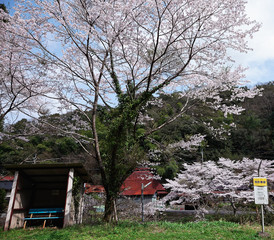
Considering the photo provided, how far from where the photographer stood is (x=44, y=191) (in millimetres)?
8227

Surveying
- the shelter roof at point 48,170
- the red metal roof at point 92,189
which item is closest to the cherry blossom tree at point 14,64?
the shelter roof at point 48,170

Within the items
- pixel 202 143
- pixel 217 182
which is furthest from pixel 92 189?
pixel 202 143

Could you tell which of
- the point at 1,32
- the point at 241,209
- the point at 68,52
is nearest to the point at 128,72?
the point at 68,52

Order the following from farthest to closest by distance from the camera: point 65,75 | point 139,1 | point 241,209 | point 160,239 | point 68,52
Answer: point 241,209 < point 65,75 < point 68,52 < point 139,1 < point 160,239

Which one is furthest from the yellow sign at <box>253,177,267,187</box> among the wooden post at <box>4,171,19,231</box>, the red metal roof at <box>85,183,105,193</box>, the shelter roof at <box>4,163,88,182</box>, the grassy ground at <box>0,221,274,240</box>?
the wooden post at <box>4,171,19,231</box>

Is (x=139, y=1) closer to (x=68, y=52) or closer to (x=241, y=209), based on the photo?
(x=68, y=52)

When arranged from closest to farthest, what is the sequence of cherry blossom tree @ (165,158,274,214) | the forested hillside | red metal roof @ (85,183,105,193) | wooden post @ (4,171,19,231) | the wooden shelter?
wooden post @ (4,171,19,231), the wooden shelter, cherry blossom tree @ (165,158,274,214), red metal roof @ (85,183,105,193), the forested hillside

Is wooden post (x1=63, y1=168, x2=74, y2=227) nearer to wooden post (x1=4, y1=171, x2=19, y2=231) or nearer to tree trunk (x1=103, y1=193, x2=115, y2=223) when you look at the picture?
tree trunk (x1=103, y1=193, x2=115, y2=223)

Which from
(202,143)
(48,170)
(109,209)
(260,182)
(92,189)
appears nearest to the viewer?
(260,182)

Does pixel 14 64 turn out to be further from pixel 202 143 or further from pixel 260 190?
pixel 202 143

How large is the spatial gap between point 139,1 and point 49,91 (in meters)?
4.13

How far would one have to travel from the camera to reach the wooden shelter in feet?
21.3

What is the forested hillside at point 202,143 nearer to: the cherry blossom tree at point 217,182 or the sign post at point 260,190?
the cherry blossom tree at point 217,182

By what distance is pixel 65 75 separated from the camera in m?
7.18
